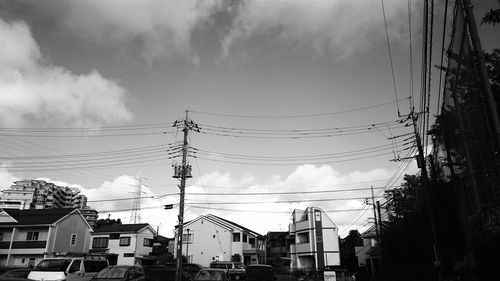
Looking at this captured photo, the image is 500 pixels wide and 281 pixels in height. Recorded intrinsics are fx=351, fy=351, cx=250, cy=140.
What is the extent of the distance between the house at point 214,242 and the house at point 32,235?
631 inches

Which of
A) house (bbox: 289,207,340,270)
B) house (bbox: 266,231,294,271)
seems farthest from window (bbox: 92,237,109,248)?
house (bbox: 289,207,340,270)

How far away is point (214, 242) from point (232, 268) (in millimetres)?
19488

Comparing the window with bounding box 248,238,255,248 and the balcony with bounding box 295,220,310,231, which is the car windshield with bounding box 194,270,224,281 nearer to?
the window with bounding box 248,238,255,248

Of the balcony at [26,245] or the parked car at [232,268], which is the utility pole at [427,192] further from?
the balcony at [26,245]

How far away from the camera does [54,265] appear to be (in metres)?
18.0

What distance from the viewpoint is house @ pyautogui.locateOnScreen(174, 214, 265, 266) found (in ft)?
167

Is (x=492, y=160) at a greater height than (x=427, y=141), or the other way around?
(x=427, y=141)

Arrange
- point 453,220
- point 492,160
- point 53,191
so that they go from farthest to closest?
point 53,191 < point 453,220 < point 492,160

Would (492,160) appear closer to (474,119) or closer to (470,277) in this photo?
(474,119)

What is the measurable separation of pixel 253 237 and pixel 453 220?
44.4m

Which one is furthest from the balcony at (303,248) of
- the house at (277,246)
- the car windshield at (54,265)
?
the car windshield at (54,265)

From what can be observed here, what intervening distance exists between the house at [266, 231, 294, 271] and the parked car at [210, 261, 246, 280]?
2867 centimetres

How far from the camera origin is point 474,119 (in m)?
8.16

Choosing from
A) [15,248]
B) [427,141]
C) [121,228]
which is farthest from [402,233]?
[15,248]
